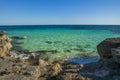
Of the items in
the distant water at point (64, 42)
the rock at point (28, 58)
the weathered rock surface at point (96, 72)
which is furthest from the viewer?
the distant water at point (64, 42)

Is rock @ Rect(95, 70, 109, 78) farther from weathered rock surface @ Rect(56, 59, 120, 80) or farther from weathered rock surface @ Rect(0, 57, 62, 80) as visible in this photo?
weathered rock surface @ Rect(0, 57, 62, 80)

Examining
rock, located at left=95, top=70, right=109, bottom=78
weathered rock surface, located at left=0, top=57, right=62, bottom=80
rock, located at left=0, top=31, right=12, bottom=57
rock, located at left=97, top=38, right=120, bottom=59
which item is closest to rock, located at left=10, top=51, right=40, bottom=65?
rock, located at left=0, top=31, right=12, bottom=57

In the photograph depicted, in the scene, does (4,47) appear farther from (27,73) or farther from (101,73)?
(101,73)

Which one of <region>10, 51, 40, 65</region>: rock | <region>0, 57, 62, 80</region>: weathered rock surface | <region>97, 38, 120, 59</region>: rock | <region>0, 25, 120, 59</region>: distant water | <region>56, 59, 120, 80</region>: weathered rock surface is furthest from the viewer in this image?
<region>0, 25, 120, 59</region>: distant water

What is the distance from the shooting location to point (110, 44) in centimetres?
897

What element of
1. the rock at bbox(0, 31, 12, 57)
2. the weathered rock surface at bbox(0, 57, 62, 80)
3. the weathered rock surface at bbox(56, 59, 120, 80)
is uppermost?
the weathered rock surface at bbox(56, 59, 120, 80)

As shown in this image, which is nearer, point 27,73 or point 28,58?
point 27,73

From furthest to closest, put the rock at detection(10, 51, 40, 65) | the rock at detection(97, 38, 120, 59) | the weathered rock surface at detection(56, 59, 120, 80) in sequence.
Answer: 1. the rock at detection(10, 51, 40, 65)
2. the rock at detection(97, 38, 120, 59)
3. the weathered rock surface at detection(56, 59, 120, 80)

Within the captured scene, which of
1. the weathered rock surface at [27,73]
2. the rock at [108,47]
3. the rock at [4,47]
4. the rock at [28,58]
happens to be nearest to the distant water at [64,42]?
the rock at [28,58]

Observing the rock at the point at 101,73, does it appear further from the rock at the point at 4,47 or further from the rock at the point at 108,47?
the rock at the point at 4,47

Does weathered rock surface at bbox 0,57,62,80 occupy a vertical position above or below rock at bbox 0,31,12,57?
above

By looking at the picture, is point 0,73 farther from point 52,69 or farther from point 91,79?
point 91,79

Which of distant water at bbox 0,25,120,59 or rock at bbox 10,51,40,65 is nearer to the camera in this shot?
rock at bbox 10,51,40,65

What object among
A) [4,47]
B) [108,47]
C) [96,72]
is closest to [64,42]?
[4,47]
